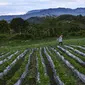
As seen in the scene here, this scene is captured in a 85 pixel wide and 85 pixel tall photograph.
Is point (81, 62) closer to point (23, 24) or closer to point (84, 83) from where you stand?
point (84, 83)

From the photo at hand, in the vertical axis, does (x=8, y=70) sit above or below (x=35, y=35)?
above

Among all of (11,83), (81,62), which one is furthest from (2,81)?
(81,62)

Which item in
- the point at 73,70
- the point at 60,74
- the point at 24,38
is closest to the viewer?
the point at 60,74

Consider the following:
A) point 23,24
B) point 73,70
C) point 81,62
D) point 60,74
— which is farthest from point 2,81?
point 23,24

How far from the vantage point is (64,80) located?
15641mm

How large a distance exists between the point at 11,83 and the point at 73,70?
474 centimetres

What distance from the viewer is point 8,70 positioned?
821 inches

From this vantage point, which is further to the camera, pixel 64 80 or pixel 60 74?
A: pixel 60 74

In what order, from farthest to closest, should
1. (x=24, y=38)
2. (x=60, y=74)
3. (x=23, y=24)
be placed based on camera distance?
1. (x=23, y=24)
2. (x=24, y=38)
3. (x=60, y=74)

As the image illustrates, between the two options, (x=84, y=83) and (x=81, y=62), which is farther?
(x=81, y=62)

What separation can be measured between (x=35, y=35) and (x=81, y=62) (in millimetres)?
62913

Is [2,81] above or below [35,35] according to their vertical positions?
above

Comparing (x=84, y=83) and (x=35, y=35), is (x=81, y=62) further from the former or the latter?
(x=35, y=35)

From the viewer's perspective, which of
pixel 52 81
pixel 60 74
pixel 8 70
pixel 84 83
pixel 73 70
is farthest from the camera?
pixel 8 70
